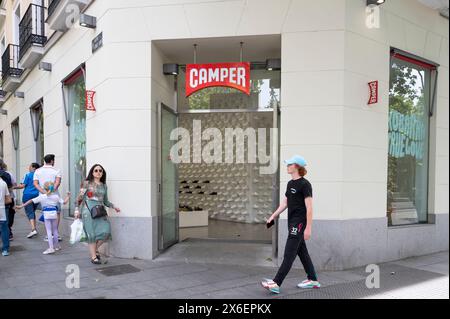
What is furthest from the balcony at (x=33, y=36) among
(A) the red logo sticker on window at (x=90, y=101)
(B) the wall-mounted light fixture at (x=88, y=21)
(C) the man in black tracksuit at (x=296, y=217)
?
(C) the man in black tracksuit at (x=296, y=217)

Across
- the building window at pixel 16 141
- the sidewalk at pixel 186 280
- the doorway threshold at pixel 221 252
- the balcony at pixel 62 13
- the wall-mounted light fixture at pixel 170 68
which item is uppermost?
the balcony at pixel 62 13

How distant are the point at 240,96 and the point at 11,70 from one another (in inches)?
395

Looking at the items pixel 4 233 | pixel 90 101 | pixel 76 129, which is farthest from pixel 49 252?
pixel 76 129

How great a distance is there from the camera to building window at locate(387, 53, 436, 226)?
666 cm

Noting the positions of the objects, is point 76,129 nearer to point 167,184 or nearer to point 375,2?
point 167,184

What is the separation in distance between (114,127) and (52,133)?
4057mm

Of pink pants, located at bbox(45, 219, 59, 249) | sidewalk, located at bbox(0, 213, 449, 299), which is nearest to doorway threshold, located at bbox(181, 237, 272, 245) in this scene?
sidewalk, located at bbox(0, 213, 449, 299)

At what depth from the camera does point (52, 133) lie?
9.22 meters

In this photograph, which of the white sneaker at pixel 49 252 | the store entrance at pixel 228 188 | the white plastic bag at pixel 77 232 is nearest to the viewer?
the white plastic bag at pixel 77 232

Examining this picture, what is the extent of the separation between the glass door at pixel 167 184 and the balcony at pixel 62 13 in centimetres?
289

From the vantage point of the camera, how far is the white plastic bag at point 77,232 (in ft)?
18.0

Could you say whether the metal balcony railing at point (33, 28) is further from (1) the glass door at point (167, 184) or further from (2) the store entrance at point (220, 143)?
(1) the glass door at point (167, 184)
